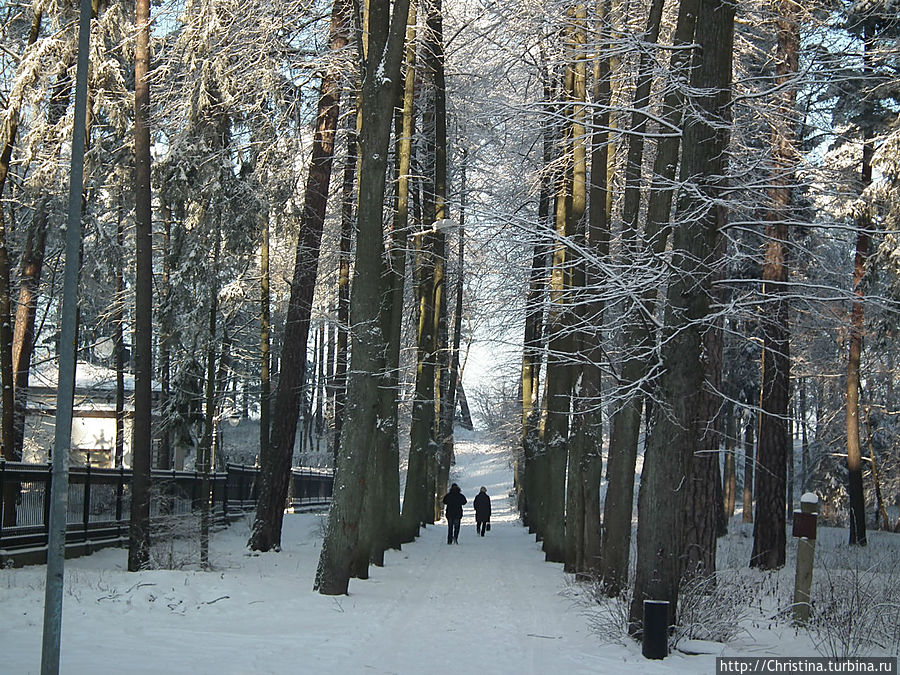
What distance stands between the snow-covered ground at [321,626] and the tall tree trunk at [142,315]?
1.12 metres

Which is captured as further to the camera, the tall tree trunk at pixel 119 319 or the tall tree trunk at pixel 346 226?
the tall tree trunk at pixel 119 319

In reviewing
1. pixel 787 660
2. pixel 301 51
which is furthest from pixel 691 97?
pixel 301 51

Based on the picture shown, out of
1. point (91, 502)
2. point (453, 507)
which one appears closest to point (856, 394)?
point (453, 507)

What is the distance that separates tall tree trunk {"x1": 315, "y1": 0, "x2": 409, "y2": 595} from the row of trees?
1.7 inches

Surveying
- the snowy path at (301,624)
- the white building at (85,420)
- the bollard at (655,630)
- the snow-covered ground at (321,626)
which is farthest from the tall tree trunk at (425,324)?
the white building at (85,420)

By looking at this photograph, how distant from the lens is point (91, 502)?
796 inches

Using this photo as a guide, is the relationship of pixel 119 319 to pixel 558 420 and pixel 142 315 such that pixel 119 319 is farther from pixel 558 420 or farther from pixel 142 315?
pixel 558 420

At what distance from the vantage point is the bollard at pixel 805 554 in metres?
10.2

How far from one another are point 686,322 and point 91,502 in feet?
52.7

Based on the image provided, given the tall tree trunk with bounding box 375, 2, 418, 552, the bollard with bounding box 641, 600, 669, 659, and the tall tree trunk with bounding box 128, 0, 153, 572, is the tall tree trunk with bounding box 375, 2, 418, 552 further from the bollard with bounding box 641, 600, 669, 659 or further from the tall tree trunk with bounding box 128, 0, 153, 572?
the bollard with bounding box 641, 600, 669, 659

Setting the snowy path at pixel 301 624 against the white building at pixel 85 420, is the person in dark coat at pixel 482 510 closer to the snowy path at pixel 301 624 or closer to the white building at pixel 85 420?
the snowy path at pixel 301 624

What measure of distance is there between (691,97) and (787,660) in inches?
239

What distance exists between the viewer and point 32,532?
16594 mm

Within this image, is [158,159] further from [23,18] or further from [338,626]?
[338,626]
